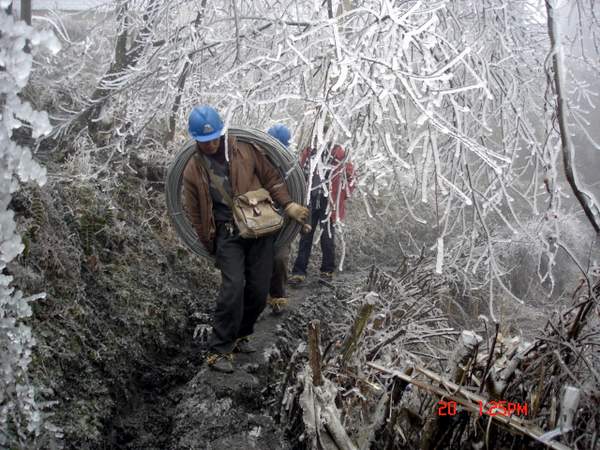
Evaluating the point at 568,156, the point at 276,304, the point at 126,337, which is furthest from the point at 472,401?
the point at 276,304

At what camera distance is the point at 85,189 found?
4.54 metres

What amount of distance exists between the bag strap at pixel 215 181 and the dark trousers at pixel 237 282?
239 millimetres

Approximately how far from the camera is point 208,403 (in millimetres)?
3273

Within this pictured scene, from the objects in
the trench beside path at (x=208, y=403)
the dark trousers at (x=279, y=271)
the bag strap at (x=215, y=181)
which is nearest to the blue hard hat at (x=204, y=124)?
the bag strap at (x=215, y=181)

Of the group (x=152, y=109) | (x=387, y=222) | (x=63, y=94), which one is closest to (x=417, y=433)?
(x=152, y=109)

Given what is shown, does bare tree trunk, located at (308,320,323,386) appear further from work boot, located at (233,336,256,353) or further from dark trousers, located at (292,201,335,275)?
dark trousers, located at (292,201,335,275)

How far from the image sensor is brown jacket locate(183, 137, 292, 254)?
3.54m

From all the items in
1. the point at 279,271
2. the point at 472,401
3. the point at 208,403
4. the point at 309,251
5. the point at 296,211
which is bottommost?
the point at 208,403

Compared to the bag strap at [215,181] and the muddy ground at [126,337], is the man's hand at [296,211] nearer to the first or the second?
the bag strap at [215,181]

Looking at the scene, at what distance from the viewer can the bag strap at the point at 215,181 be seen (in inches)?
137
